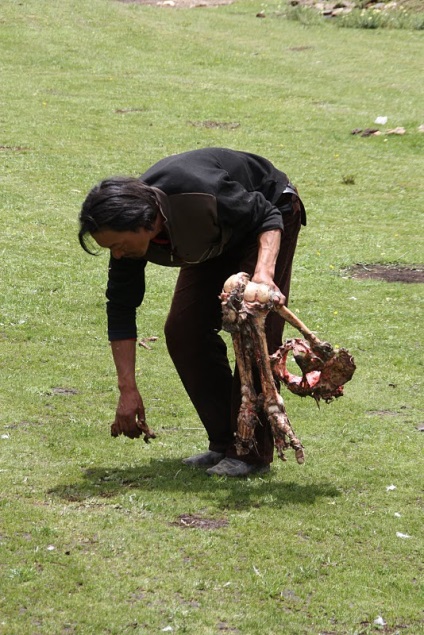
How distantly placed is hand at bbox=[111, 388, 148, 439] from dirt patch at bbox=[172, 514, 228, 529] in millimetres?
552

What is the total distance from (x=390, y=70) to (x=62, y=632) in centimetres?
1812

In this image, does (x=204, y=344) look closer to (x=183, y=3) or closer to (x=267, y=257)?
(x=267, y=257)

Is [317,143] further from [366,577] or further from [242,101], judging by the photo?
[366,577]

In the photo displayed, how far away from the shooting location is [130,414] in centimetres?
558

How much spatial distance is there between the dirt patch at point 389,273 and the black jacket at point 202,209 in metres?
5.81

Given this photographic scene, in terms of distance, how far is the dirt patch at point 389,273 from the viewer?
11398 mm

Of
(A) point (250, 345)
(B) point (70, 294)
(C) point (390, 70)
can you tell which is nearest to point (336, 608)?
(A) point (250, 345)

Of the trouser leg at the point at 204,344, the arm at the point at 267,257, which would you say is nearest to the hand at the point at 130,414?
the trouser leg at the point at 204,344

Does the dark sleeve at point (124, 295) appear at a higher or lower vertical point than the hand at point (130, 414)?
higher

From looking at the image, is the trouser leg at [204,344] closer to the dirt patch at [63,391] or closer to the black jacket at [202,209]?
the black jacket at [202,209]

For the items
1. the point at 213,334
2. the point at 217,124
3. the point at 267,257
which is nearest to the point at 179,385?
the point at 213,334

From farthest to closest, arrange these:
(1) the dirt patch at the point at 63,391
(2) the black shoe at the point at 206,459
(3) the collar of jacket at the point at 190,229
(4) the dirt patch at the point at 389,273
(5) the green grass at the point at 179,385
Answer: (4) the dirt patch at the point at 389,273
(1) the dirt patch at the point at 63,391
(2) the black shoe at the point at 206,459
(3) the collar of jacket at the point at 190,229
(5) the green grass at the point at 179,385

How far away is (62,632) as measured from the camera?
165 inches

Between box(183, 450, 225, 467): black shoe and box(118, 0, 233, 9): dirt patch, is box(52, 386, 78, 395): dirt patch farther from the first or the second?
box(118, 0, 233, 9): dirt patch
